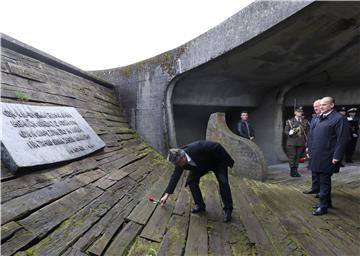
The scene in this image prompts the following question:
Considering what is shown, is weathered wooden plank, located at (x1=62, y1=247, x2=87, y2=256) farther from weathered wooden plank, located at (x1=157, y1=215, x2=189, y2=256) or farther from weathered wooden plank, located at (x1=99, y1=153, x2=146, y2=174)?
weathered wooden plank, located at (x1=99, y1=153, x2=146, y2=174)

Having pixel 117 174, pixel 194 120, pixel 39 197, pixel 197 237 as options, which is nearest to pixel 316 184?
pixel 197 237

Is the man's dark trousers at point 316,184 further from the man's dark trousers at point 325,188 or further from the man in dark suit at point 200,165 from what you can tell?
the man in dark suit at point 200,165

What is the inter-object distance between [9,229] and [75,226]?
0.62 metres

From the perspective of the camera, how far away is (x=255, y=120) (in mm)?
11367

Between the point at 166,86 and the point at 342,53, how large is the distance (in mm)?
5097

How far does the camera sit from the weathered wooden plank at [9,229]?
2177 millimetres

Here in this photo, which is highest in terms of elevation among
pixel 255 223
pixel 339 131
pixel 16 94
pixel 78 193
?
pixel 16 94

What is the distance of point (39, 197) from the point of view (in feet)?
9.43

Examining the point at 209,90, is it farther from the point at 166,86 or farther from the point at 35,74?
the point at 35,74

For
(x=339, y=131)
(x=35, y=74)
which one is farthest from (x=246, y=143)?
(x=35, y=74)

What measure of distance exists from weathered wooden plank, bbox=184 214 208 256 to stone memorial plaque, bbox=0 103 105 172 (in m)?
1.95

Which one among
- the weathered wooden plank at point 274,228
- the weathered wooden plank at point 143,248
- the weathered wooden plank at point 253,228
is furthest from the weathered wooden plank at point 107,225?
the weathered wooden plank at point 274,228

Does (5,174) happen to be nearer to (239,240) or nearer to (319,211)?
(239,240)

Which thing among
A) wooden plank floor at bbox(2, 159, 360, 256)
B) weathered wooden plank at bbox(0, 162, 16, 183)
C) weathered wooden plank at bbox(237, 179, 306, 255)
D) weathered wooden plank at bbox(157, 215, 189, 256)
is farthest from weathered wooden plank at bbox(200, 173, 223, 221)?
weathered wooden plank at bbox(0, 162, 16, 183)
